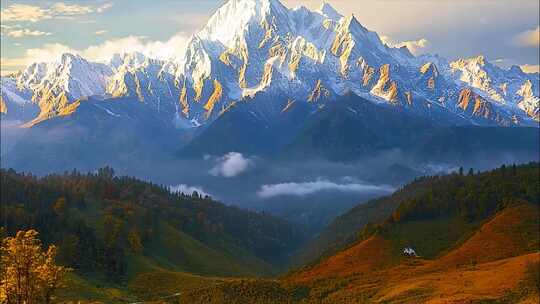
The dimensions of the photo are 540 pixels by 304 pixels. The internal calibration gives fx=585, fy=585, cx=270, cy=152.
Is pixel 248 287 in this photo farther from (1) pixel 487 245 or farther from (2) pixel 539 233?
(2) pixel 539 233

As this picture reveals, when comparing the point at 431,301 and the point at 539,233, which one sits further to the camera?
the point at 539,233

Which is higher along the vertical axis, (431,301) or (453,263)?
(453,263)

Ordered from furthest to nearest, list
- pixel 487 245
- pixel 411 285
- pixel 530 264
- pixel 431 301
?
pixel 487 245 < pixel 411 285 < pixel 530 264 < pixel 431 301

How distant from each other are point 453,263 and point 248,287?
6124cm

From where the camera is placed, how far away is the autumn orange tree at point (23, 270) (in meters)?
63.8

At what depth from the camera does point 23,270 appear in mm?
64375

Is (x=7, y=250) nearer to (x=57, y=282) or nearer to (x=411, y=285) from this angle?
(x=57, y=282)

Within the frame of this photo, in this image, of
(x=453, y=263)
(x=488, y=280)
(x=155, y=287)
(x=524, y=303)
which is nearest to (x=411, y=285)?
(x=488, y=280)

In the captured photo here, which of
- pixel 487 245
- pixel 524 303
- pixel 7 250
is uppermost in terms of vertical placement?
pixel 487 245

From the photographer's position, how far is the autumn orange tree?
63.8m

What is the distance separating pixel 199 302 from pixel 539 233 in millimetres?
108285

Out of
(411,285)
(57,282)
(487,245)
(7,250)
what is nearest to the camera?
(7,250)

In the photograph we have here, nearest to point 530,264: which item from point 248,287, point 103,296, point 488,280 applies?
point 488,280

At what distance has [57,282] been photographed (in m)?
69.7
